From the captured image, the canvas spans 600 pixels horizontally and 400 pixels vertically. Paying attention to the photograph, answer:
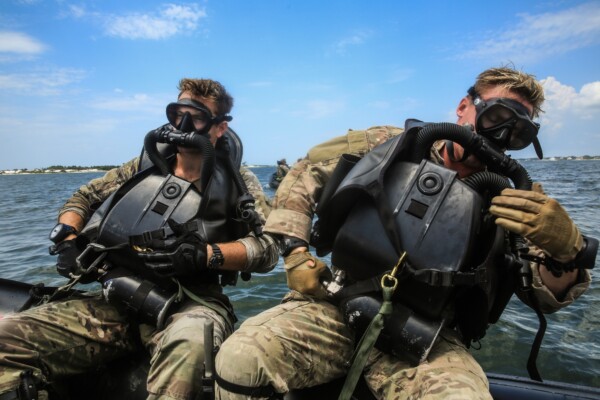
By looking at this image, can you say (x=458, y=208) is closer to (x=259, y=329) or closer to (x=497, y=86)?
(x=497, y=86)

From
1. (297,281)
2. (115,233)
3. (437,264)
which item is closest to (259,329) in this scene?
(297,281)

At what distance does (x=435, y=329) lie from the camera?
2.11 metres

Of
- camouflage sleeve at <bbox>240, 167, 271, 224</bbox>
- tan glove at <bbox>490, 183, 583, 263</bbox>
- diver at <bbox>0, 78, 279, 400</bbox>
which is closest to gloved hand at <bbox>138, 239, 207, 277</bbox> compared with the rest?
diver at <bbox>0, 78, 279, 400</bbox>

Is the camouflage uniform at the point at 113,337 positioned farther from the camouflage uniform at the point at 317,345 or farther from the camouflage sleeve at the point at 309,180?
the camouflage sleeve at the point at 309,180

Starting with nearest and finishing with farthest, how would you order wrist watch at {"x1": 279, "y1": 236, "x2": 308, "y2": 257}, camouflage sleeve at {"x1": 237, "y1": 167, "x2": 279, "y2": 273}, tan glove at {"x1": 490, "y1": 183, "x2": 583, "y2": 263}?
tan glove at {"x1": 490, "y1": 183, "x2": 583, "y2": 263}
wrist watch at {"x1": 279, "y1": 236, "x2": 308, "y2": 257}
camouflage sleeve at {"x1": 237, "y1": 167, "x2": 279, "y2": 273}

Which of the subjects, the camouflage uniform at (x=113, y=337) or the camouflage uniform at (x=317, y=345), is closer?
the camouflage uniform at (x=317, y=345)

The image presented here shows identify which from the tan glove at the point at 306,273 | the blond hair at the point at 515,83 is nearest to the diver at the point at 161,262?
the tan glove at the point at 306,273

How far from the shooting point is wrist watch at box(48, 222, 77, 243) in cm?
330

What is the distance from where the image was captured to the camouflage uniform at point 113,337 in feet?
7.71

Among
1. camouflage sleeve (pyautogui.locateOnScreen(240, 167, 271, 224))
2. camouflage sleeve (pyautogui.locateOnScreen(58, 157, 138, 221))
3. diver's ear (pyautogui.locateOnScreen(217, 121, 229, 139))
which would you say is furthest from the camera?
camouflage sleeve (pyautogui.locateOnScreen(58, 157, 138, 221))

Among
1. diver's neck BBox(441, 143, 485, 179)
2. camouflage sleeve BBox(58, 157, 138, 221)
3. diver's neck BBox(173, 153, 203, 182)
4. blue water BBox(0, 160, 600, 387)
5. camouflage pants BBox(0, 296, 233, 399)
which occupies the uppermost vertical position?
diver's neck BBox(441, 143, 485, 179)

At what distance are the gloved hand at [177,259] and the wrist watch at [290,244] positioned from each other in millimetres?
598

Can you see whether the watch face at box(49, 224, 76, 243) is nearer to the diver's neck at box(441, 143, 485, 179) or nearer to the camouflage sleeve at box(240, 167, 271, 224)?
the camouflage sleeve at box(240, 167, 271, 224)

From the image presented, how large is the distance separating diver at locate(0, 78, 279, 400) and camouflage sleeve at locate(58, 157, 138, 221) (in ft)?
0.25
